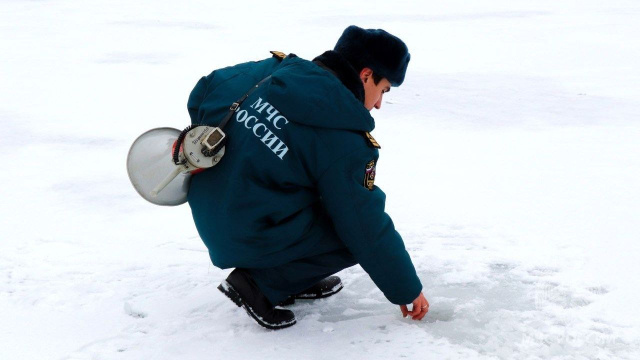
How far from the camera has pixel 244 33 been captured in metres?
A: 7.68

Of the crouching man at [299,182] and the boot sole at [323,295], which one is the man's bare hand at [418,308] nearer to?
the crouching man at [299,182]

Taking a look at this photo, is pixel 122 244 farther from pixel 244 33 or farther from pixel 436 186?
pixel 244 33

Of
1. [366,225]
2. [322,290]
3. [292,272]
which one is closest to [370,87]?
[366,225]

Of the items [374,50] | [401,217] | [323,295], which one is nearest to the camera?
[374,50]

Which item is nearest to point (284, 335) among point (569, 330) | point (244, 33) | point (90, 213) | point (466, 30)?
point (569, 330)

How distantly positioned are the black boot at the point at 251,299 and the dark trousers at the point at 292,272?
20mm

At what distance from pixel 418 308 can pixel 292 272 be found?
0.40 m

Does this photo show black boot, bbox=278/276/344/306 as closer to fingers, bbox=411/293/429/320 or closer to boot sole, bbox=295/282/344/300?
boot sole, bbox=295/282/344/300

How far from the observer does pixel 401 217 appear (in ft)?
10.0

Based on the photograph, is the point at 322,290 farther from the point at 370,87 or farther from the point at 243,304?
the point at 370,87

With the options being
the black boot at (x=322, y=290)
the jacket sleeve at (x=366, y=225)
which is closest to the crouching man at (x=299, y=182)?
the jacket sleeve at (x=366, y=225)

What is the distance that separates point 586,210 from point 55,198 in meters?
2.45

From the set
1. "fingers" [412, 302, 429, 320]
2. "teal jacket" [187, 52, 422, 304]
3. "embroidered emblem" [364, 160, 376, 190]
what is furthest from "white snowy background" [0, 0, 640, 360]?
"embroidered emblem" [364, 160, 376, 190]

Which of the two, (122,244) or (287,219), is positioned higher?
(287,219)
